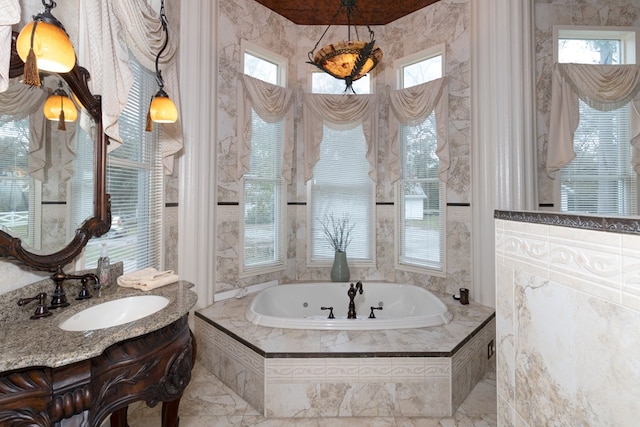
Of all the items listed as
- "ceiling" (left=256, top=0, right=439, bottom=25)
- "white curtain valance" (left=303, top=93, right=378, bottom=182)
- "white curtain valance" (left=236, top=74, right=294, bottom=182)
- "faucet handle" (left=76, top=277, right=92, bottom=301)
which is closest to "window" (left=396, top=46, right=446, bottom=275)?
"white curtain valance" (left=303, top=93, right=378, bottom=182)

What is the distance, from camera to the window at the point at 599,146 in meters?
2.65

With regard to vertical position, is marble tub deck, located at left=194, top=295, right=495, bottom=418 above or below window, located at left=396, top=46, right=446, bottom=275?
below

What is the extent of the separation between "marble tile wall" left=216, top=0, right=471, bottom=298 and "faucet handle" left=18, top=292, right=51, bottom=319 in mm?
1538

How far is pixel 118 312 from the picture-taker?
146 cm

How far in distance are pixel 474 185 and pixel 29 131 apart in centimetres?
312

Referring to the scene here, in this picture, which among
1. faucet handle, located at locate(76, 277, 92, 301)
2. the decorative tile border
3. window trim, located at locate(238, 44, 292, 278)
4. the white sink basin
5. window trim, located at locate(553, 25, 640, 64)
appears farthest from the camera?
window trim, located at locate(238, 44, 292, 278)

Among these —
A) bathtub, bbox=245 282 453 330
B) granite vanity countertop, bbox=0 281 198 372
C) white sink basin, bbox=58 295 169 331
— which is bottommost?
bathtub, bbox=245 282 453 330

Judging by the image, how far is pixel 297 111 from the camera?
11.2 feet

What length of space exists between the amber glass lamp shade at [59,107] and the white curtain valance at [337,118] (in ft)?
7.01

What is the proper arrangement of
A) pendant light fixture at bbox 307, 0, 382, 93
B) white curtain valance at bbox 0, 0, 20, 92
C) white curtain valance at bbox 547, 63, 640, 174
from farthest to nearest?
white curtain valance at bbox 547, 63, 640, 174 < pendant light fixture at bbox 307, 0, 382, 93 < white curtain valance at bbox 0, 0, 20, 92

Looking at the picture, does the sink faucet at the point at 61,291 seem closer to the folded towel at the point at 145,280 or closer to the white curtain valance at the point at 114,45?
the folded towel at the point at 145,280

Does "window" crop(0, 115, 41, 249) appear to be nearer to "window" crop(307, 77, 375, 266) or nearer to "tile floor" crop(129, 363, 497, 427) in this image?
"tile floor" crop(129, 363, 497, 427)

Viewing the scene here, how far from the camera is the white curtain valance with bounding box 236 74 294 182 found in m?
2.88

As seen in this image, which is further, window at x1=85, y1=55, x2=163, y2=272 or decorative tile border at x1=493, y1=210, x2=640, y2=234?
window at x1=85, y1=55, x2=163, y2=272
